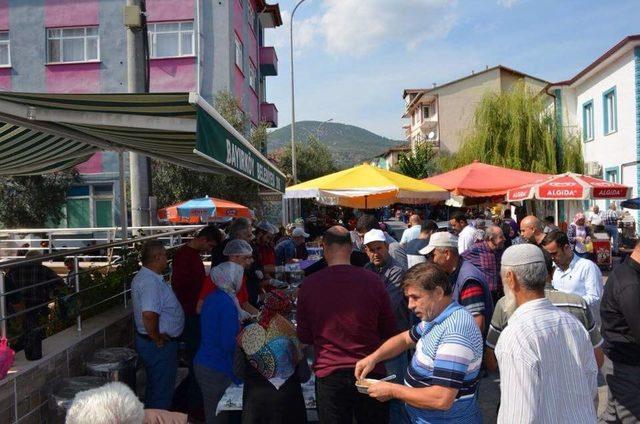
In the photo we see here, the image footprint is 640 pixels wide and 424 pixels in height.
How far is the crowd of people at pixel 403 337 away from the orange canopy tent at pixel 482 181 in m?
5.14

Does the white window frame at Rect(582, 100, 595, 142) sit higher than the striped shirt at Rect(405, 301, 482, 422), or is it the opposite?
the white window frame at Rect(582, 100, 595, 142)

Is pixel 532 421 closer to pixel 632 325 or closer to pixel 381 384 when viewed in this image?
pixel 381 384

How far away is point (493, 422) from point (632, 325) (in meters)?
2.07

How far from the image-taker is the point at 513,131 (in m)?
25.8

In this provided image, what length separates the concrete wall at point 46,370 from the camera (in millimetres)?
3449

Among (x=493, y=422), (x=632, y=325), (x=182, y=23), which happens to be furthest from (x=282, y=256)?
(x=182, y=23)

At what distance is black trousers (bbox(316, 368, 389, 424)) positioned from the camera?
11.2 ft

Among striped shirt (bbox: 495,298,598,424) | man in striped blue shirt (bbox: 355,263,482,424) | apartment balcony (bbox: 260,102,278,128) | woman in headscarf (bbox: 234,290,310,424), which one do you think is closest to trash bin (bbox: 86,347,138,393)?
woman in headscarf (bbox: 234,290,310,424)

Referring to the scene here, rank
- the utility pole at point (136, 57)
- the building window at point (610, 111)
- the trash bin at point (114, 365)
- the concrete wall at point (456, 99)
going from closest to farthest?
the trash bin at point (114, 365), the utility pole at point (136, 57), the building window at point (610, 111), the concrete wall at point (456, 99)

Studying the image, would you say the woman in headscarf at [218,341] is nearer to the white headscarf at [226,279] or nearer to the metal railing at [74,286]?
the white headscarf at [226,279]

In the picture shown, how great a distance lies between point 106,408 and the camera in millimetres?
2373

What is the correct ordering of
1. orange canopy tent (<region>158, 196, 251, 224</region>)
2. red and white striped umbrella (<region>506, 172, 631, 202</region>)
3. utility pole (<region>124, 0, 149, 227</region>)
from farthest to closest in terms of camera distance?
orange canopy tent (<region>158, 196, 251, 224</region>) → red and white striped umbrella (<region>506, 172, 631, 202</region>) → utility pole (<region>124, 0, 149, 227</region>)

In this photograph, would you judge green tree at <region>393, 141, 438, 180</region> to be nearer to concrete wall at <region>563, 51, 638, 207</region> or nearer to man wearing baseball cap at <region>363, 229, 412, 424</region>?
concrete wall at <region>563, 51, 638, 207</region>

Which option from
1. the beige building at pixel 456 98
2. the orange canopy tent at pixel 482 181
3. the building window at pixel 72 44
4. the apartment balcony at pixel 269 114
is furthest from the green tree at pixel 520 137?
the beige building at pixel 456 98
